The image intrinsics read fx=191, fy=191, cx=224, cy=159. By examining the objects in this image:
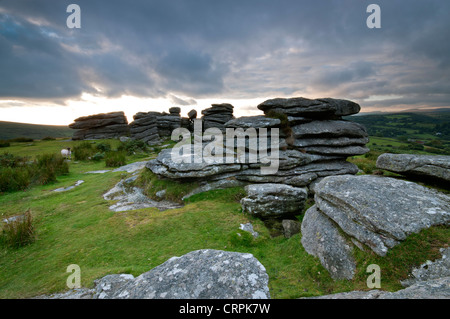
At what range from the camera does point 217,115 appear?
148ft

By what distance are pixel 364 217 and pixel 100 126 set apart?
5043 centimetres

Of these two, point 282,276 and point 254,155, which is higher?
point 254,155

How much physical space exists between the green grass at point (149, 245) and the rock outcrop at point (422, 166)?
11.5 feet

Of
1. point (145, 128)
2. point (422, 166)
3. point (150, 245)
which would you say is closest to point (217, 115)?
point (145, 128)

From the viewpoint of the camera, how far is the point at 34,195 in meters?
12.9

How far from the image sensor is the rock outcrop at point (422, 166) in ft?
24.0

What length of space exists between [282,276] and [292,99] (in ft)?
42.5

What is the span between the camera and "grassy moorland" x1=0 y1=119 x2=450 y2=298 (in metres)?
4.91

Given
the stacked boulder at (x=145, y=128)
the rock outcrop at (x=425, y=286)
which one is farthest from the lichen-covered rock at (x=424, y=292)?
the stacked boulder at (x=145, y=128)

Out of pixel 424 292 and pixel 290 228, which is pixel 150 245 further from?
pixel 424 292

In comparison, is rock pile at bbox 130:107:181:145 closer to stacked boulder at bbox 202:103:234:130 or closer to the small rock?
stacked boulder at bbox 202:103:234:130

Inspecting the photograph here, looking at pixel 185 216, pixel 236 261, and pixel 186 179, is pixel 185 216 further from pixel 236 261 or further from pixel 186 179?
pixel 236 261
